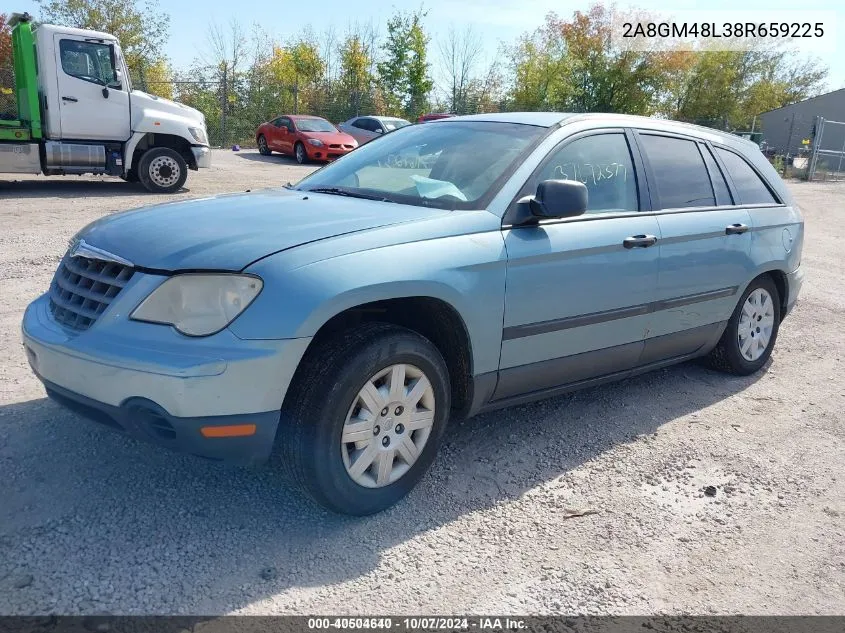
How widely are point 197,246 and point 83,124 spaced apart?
10.7 meters

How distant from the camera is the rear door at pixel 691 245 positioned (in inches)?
166

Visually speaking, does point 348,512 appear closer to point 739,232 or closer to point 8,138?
point 739,232

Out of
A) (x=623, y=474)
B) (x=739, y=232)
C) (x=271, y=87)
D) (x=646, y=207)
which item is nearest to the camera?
(x=623, y=474)

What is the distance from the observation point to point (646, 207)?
13.7 ft

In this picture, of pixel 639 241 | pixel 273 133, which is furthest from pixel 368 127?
pixel 639 241

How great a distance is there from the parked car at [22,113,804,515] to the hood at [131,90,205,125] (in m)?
9.53

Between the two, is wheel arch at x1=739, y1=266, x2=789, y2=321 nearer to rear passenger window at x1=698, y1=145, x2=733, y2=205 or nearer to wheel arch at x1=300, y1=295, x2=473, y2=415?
rear passenger window at x1=698, y1=145, x2=733, y2=205

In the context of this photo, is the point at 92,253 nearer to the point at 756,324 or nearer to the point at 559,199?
the point at 559,199

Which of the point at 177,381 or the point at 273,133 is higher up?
the point at 273,133

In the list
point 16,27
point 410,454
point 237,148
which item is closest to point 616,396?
point 410,454

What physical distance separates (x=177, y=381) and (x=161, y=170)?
11.6 metres

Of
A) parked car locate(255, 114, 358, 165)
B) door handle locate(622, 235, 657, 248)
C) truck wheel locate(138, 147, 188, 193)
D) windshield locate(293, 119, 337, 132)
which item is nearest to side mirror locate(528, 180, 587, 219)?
door handle locate(622, 235, 657, 248)

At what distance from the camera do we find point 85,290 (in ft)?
9.83

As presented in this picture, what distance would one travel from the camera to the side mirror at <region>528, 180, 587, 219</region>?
3361 millimetres
